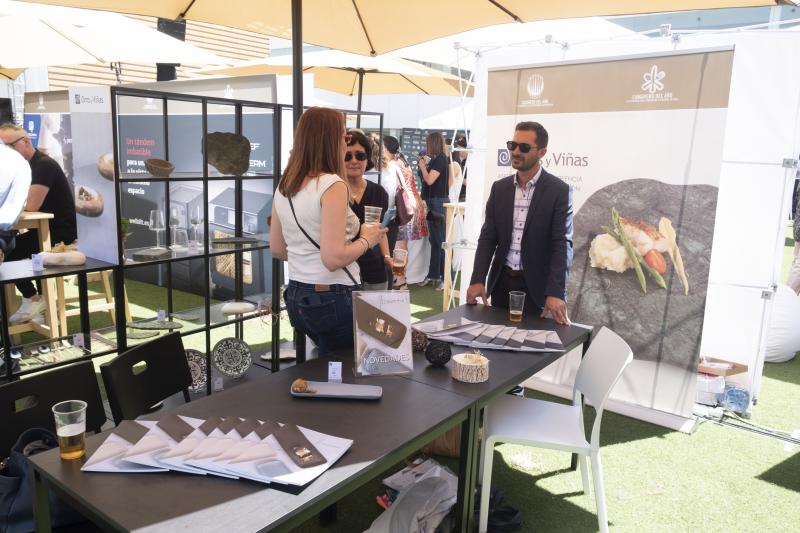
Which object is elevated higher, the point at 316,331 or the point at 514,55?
the point at 514,55

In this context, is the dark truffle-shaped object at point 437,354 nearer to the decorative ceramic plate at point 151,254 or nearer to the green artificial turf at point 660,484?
the green artificial turf at point 660,484

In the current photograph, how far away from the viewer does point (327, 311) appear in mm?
2273

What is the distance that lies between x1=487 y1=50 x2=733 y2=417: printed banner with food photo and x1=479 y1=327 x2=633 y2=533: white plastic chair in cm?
115

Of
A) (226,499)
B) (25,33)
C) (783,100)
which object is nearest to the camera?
(226,499)

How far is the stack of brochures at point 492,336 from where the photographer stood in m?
2.32

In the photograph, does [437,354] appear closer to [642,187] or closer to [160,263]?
[160,263]

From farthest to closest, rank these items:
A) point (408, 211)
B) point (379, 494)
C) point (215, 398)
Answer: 1. point (408, 211)
2. point (379, 494)
3. point (215, 398)

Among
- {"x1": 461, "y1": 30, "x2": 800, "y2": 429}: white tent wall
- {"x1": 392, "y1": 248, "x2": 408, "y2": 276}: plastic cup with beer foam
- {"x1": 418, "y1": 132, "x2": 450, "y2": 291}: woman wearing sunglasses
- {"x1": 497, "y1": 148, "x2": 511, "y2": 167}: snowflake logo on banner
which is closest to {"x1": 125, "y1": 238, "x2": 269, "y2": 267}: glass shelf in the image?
{"x1": 392, "y1": 248, "x2": 408, "y2": 276}: plastic cup with beer foam

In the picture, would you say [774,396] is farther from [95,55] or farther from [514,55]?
[95,55]

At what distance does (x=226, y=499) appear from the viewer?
1.25 meters

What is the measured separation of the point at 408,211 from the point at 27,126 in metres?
4.87

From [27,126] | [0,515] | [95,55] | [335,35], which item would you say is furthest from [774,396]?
[27,126]

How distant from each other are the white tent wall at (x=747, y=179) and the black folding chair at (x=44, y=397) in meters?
2.73

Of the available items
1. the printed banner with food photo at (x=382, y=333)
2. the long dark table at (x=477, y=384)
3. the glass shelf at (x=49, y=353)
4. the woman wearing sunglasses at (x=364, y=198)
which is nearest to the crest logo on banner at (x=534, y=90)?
the woman wearing sunglasses at (x=364, y=198)
